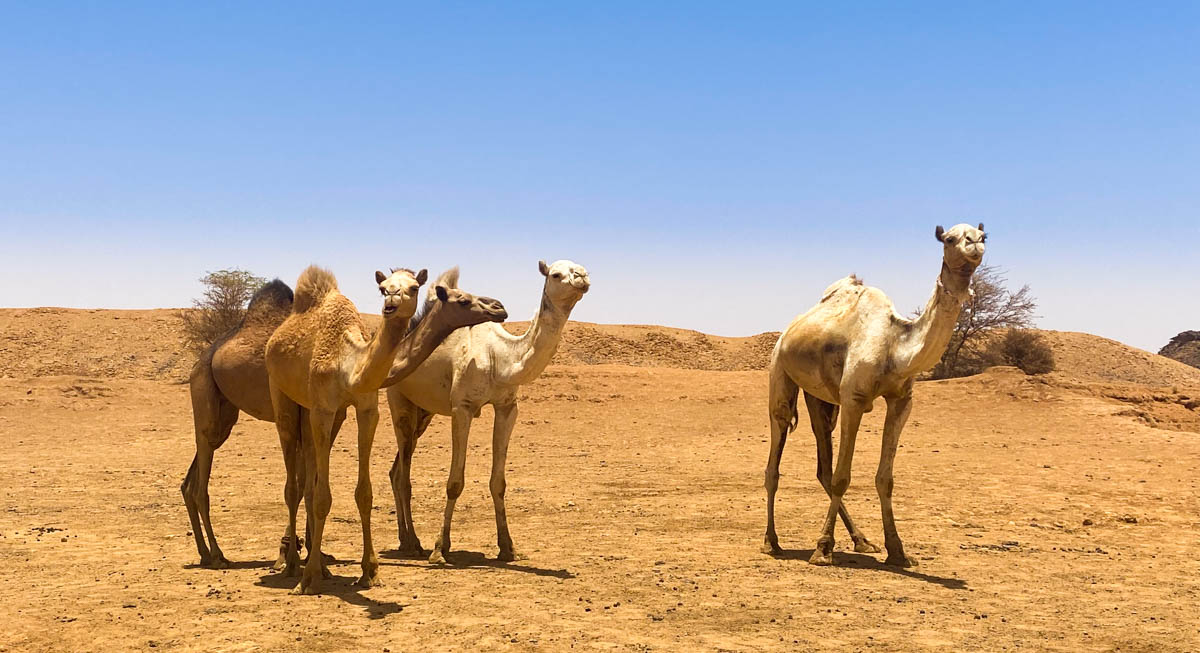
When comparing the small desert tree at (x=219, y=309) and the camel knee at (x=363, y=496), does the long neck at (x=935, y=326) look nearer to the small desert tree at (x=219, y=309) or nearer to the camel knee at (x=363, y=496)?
the camel knee at (x=363, y=496)

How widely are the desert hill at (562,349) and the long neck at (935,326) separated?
1025 inches

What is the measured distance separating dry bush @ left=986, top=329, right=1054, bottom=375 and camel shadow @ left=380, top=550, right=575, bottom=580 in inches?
1019

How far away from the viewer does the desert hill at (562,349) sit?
111ft

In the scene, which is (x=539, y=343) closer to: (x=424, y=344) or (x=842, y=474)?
(x=424, y=344)

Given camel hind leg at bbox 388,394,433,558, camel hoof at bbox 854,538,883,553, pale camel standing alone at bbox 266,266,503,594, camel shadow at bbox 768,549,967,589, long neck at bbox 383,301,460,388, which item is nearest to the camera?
pale camel standing alone at bbox 266,266,503,594

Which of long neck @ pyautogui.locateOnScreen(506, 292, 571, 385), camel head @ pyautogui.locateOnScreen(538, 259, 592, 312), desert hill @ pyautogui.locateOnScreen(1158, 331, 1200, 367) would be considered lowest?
long neck @ pyautogui.locateOnScreen(506, 292, 571, 385)

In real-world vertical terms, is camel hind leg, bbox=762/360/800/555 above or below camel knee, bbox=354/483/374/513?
above

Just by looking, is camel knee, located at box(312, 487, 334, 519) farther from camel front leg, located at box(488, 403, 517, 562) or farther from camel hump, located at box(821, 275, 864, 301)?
camel hump, located at box(821, 275, 864, 301)

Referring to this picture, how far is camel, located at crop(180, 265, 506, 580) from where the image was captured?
9.27 metres

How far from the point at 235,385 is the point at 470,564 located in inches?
109

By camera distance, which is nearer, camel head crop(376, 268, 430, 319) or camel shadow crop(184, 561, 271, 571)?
camel head crop(376, 268, 430, 319)

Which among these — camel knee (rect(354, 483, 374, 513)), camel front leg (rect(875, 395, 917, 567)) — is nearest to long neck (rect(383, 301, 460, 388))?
camel knee (rect(354, 483, 374, 513))

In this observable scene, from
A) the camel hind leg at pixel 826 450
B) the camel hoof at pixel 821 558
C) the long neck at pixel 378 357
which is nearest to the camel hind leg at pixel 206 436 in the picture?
the long neck at pixel 378 357

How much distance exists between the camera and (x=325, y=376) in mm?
8117
